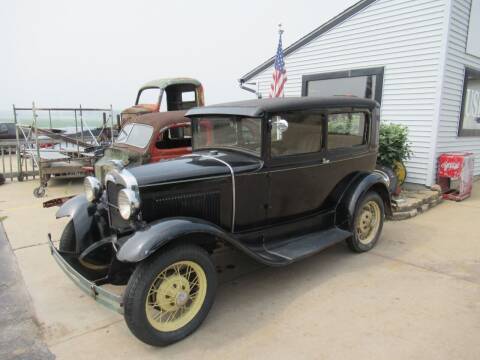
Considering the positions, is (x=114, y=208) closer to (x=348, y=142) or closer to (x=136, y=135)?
(x=348, y=142)

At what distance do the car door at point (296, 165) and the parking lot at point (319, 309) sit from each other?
29.2 inches

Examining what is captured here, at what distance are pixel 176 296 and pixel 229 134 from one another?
1639 millimetres

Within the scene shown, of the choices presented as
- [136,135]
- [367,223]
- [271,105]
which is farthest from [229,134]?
[136,135]

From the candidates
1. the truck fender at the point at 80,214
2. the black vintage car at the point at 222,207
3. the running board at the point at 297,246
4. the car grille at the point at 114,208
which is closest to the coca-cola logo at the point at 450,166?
the black vintage car at the point at 222,207

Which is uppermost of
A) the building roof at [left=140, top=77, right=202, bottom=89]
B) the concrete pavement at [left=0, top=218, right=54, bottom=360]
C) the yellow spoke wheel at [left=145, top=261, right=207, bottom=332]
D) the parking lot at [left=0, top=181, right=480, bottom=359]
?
the building roof at [left=140, top=77, right=202, bottom=89]

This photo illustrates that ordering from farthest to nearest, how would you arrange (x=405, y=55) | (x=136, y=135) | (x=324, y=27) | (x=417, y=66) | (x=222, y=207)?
(x=324, y=27) < (x=405, y=55) < (x=417, y=66) < (x=136, y=135) < (x=222, y=207)

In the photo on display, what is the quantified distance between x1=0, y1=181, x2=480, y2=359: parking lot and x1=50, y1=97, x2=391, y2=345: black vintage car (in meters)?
0.29

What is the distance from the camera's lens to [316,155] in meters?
3.72

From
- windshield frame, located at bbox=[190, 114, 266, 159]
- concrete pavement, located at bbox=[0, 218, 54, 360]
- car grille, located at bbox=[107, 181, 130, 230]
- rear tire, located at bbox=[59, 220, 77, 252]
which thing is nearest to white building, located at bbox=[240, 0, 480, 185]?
windshield frame, located at bbox=[190, 114, 266, 159]

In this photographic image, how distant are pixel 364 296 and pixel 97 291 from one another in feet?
7.48

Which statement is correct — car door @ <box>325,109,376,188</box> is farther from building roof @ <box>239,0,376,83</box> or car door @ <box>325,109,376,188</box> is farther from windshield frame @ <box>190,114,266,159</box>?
building roof @ <box>239,0,376,83</box>

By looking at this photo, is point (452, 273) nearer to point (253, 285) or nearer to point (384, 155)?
point (253, 285)

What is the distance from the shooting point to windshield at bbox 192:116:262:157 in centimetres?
333

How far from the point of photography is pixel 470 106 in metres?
7.97
